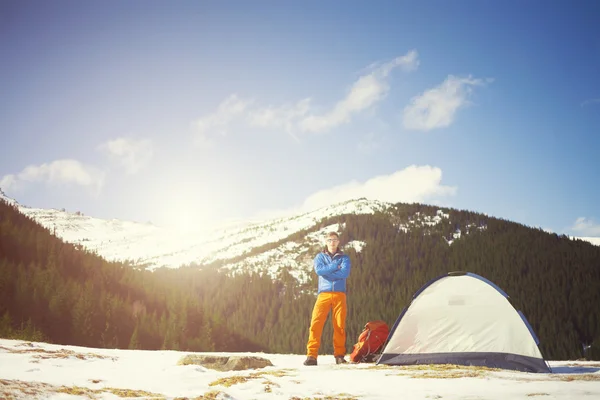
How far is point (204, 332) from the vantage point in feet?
97.6

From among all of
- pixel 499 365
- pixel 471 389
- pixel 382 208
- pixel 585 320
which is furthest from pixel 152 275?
pixel 382 208

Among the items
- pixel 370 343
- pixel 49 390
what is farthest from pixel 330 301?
pixel 49 390

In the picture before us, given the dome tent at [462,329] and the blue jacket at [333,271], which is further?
the blue jacket at [333,271]

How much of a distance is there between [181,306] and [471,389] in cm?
2643

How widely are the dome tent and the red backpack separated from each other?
827mm

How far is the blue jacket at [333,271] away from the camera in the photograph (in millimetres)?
10266

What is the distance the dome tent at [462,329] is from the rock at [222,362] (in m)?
3.04

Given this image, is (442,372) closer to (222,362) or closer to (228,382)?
(228,382)

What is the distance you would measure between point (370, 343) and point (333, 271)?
94.1 inches

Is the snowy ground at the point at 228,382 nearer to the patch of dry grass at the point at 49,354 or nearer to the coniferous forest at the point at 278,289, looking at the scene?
the patch of dry grass at the point at 49,354

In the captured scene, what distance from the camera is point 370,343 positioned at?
1116cm

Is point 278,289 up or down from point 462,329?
up

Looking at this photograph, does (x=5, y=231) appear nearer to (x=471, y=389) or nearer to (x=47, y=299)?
(x=47, y=299)

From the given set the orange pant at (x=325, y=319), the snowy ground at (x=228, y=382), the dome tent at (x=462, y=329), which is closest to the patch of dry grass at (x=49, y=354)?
the snowy ground at (x=228, y=382)
